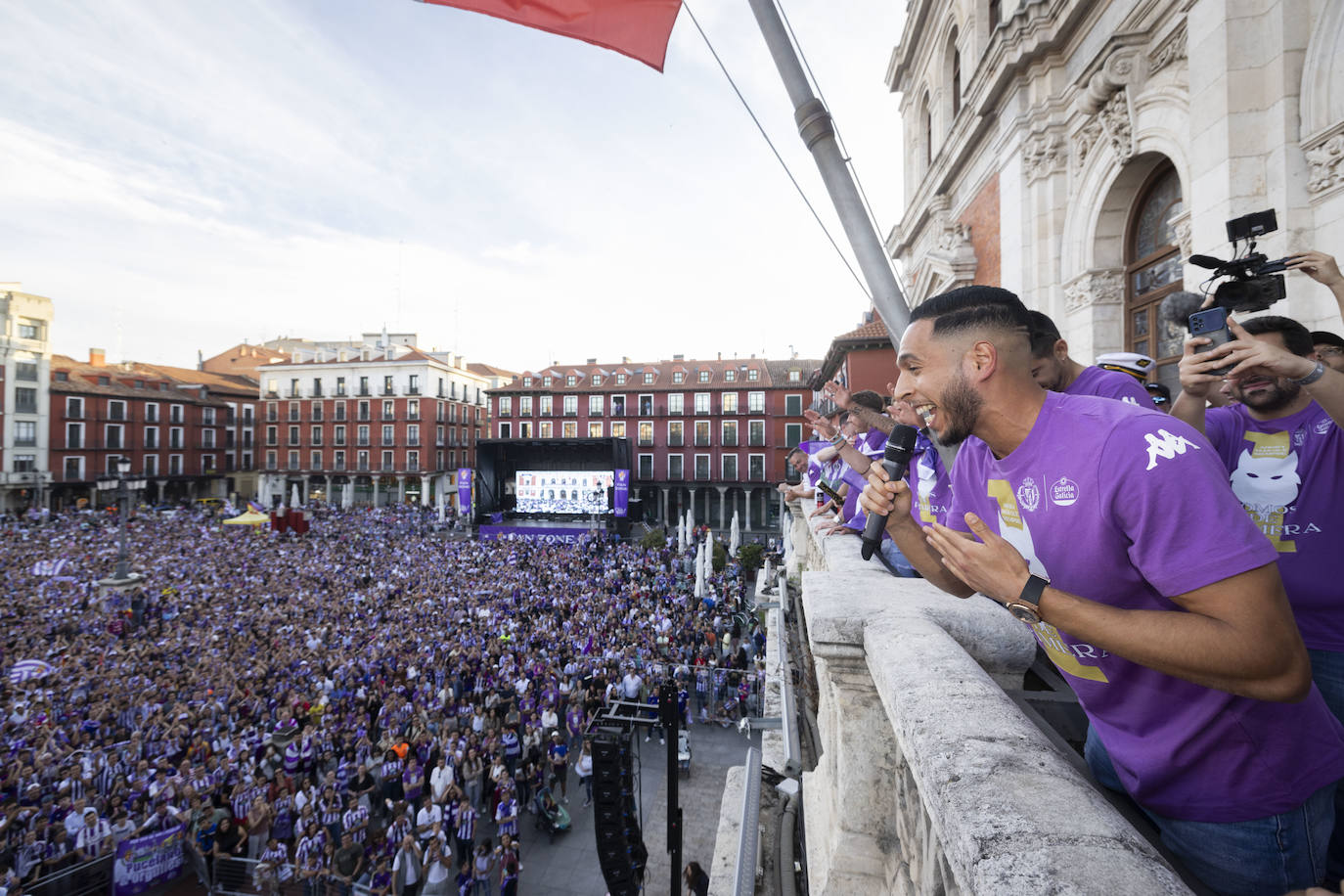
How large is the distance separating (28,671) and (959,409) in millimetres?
15768

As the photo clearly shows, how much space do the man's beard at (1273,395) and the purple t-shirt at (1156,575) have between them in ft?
3.68

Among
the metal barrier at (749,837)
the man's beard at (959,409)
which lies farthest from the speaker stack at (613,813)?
the man's beard at (959,409)

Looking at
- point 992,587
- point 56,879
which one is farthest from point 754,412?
point 992,587

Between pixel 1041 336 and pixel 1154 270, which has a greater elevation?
pixel 1154 270

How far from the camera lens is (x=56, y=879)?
6.75 meters

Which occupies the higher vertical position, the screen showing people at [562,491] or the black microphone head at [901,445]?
the black microphone head at [901,445]

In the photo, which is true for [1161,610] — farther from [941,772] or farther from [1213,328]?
[1213,328]

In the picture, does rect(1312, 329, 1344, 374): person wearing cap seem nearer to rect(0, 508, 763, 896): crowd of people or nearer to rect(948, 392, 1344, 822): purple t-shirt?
rect(948, 392, 1344, 822): purple t-shirt

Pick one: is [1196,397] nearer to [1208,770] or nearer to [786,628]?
[1208,770]

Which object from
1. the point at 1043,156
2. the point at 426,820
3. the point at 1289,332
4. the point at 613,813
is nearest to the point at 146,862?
the point at 426,820

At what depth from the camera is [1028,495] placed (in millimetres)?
1459

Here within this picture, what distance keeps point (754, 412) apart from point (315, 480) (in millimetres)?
36383

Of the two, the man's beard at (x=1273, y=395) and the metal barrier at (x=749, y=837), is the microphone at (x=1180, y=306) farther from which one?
the metal barrier at (x=749, y=837)

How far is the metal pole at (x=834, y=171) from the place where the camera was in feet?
13.6
